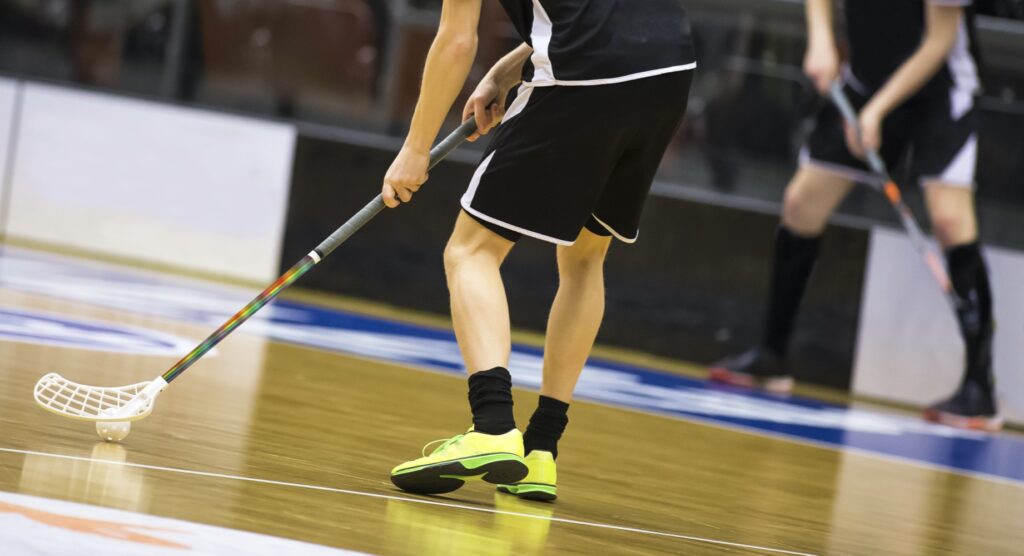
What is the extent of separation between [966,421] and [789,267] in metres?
0.79

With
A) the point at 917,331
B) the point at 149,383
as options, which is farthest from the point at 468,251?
the point at 917,331

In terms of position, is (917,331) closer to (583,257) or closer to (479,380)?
(583,257)

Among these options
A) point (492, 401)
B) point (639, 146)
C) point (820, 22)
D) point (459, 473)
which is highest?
point (820, 22)

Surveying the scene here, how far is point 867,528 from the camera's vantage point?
3090 mm

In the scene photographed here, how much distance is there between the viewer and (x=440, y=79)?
109 inches

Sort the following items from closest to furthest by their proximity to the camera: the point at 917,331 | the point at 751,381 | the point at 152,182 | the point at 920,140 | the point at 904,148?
the point at 920,140 < the point at 904,148 < the point at 751,381 < the point at 917,331 < the point at 152,182

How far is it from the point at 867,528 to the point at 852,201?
10.9ft

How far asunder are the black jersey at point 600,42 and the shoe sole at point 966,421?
2.94 meters

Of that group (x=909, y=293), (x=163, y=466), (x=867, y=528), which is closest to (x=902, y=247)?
(x=909, y=293)

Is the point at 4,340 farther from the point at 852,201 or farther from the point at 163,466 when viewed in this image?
the point at 852,201

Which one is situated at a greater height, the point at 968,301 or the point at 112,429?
the point at 968,301

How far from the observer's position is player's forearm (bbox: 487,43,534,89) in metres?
3.02

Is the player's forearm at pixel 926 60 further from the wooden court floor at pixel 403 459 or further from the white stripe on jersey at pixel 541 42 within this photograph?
the white stripe on jersey at pixel 541 42

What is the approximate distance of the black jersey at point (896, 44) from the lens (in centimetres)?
547
